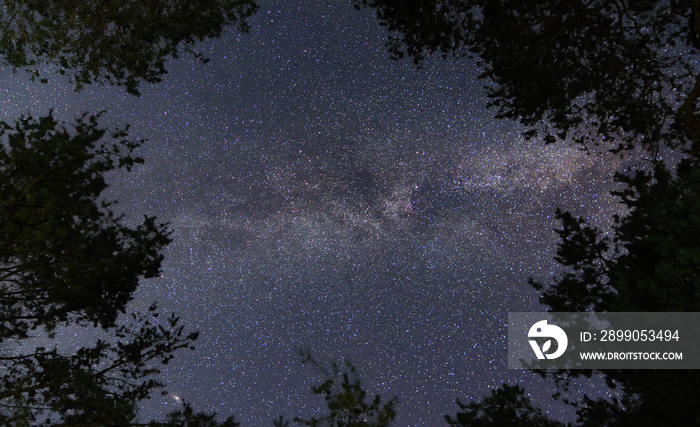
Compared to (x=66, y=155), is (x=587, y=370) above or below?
below

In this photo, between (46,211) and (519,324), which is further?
(519,324)

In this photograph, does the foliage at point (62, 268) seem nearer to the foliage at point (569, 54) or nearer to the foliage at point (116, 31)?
the foliage at point (116, 31)

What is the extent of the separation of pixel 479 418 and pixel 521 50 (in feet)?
26.9

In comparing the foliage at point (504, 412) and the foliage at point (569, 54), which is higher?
the foliage at point (569, 54)

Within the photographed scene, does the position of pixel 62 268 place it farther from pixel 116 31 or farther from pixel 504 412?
pixel 504 412

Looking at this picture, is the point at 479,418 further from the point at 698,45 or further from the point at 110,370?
the point at 698,45

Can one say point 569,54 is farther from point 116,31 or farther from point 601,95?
point 116,31

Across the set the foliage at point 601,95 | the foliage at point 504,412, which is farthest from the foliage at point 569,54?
the foliage at point 504,412

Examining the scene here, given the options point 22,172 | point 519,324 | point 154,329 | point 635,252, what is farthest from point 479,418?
point 22,172

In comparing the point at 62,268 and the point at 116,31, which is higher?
the point at 116,31

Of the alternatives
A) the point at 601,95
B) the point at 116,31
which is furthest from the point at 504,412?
the point at 116,31

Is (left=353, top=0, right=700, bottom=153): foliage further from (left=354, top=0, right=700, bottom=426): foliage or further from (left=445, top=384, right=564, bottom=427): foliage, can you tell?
(left=445, top=384, right=564, bottom=427): foliage

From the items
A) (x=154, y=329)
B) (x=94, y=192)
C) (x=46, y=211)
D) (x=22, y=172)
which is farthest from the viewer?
(x=154, y=329)

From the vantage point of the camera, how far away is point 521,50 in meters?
7.56
